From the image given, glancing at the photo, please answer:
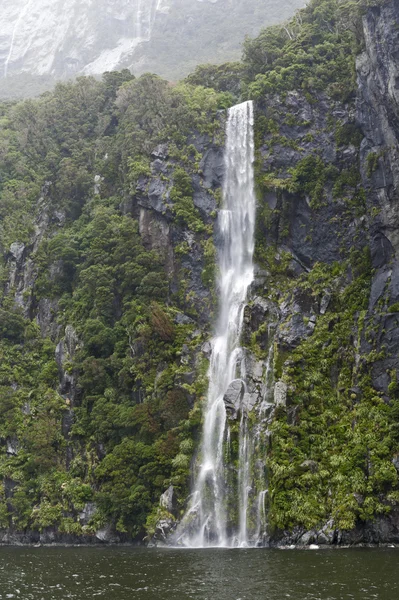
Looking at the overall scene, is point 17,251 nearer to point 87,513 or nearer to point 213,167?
point 213,167

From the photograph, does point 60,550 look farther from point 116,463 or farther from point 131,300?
point 131,300

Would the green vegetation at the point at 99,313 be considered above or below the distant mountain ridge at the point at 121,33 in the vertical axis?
below

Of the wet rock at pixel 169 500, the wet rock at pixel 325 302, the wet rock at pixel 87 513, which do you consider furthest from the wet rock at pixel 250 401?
the wet rock at pixel 87 513

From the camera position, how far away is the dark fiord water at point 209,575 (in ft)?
58.9

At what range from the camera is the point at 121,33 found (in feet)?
373

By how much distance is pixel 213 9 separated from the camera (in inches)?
4245

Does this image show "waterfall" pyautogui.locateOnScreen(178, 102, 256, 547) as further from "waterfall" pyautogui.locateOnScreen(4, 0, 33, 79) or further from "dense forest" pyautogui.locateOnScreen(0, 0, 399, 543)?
"waterfall" pyautogui.locateOnScreen(4, 0, 33, 79)

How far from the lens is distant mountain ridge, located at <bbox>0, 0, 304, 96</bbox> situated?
98625 millimetres

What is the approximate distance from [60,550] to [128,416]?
9144 mm

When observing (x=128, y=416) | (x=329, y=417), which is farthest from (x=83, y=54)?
(x=329, y=417)

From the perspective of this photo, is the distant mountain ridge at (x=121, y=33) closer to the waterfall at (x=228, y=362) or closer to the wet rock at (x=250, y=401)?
the waterfall at (x=228, y=362)

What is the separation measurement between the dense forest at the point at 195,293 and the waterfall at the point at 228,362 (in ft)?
2.78

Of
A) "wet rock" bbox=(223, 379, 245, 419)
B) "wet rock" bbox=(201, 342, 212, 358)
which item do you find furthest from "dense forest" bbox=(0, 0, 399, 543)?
"wet rock" bbox=(223, 379, 245, 419)

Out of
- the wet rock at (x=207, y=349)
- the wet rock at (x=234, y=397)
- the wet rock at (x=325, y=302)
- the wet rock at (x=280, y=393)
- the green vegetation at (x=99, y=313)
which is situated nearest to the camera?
the wet rock at (x=280, y=393)
